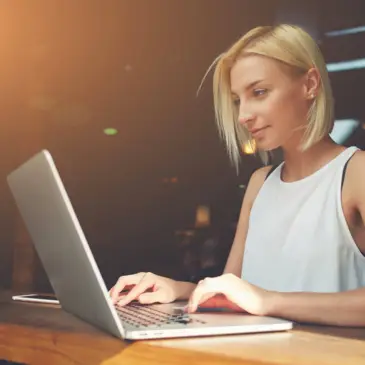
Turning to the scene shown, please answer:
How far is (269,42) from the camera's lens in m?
1.43

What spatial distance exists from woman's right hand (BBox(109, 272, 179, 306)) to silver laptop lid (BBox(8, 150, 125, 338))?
0.11 metres

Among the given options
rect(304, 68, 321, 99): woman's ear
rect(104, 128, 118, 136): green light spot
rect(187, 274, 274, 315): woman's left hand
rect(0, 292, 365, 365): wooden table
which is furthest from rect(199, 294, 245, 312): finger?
rect(104, 128, 118, 136): green light spot

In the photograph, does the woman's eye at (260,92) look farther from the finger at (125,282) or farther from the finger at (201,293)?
the finger at (201,293)

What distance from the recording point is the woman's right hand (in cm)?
114

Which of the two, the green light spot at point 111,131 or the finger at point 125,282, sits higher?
the green light spot at point 111,131

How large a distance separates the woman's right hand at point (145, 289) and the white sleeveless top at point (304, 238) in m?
0.35

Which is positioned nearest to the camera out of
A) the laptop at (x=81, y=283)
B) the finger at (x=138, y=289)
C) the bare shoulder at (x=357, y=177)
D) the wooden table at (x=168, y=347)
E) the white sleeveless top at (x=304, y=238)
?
the wooden table at (x=168, y=347)

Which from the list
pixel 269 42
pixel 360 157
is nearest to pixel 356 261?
pixel 360 157

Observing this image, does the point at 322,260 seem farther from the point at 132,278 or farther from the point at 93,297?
the point at 93,297

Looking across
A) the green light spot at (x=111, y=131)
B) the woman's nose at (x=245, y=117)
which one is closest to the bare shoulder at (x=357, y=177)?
the woman's nose at (x=245, y=117)

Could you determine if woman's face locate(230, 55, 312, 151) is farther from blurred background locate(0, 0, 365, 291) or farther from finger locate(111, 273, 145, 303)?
blurred background locate(0, 0, 365, 291)

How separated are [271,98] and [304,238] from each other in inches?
13.6

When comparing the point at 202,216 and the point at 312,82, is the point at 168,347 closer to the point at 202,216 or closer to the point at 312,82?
the point at 312,82

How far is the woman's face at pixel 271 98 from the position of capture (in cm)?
143
